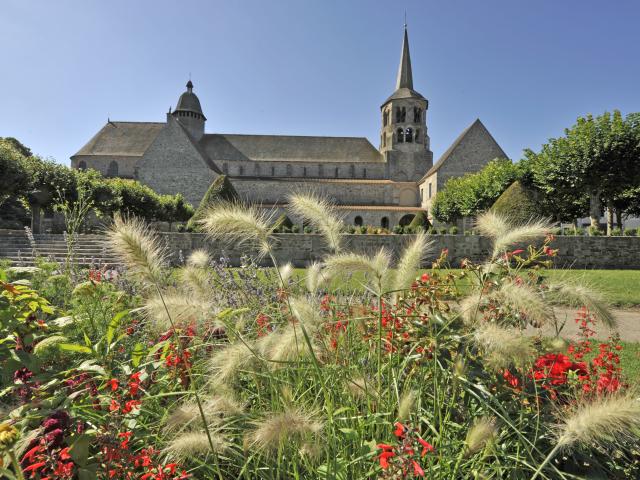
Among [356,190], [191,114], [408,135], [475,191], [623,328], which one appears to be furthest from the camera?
[191,114]

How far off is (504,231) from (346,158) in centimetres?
4492

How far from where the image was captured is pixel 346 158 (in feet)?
150

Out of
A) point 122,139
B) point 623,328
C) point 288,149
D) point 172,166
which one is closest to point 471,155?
point 288,149

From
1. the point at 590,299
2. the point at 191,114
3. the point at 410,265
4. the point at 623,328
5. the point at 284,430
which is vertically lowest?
the point at 623,328

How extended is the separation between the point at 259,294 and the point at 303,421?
83.7 inches

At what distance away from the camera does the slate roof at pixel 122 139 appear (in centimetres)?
4394

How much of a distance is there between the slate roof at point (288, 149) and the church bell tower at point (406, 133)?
2.08 meters

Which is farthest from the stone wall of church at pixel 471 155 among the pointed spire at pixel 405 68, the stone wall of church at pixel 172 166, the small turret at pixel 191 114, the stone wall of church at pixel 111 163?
the stone wall of church at pixel 111 163

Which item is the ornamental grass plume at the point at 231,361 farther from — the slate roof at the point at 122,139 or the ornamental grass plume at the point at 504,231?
the slate roof at the point at 122,139

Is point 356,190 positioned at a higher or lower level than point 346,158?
lower

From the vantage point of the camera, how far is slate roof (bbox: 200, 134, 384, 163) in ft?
148

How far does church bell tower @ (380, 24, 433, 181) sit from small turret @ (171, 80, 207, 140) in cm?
2363

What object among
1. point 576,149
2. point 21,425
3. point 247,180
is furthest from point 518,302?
point 247,180

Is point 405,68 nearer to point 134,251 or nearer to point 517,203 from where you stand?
point 517,203
